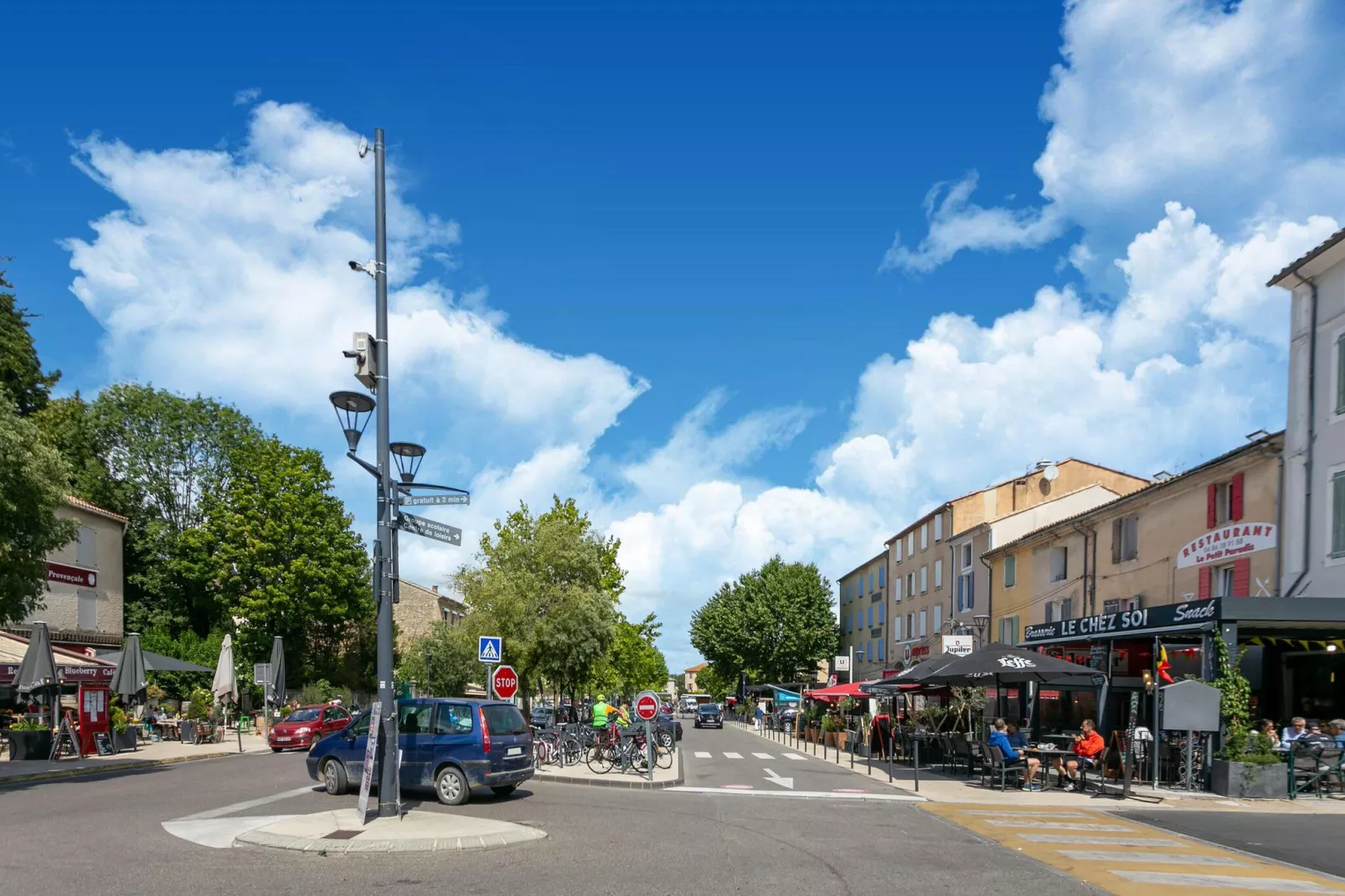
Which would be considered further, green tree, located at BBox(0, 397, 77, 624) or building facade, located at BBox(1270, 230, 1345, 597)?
building facade, located at BBox(1270, 230, 1345, 597)

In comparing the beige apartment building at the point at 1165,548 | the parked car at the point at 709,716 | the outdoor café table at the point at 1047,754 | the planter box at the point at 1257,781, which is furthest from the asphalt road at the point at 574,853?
the parked car at the point at 709,716

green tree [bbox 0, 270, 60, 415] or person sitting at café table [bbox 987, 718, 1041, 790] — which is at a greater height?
green tree [bbox 0, 270, 60, 415]

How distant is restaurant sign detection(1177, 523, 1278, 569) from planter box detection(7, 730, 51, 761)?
27.2 metres

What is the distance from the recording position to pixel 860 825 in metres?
13.2

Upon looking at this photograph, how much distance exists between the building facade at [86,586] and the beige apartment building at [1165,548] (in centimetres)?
3157

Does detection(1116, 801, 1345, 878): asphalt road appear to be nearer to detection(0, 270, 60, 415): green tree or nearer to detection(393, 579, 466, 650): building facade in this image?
detection(0, 270, 60, 415): green tree

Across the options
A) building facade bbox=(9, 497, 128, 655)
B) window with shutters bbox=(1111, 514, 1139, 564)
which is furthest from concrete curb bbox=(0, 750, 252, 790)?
window with shutters bbox=(1111, 514, 1139, 564)

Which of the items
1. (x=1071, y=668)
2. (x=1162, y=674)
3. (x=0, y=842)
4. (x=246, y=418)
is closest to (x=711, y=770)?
(x=1071, y=668)

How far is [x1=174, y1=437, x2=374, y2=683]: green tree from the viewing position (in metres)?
45.0

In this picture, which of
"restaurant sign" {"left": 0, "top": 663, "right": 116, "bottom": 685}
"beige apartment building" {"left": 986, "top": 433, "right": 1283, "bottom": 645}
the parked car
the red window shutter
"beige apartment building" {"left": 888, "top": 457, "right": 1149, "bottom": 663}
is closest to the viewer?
"beige apartment building" {"left": 986, "top": 433, "right": 1283, "bottom": 645}

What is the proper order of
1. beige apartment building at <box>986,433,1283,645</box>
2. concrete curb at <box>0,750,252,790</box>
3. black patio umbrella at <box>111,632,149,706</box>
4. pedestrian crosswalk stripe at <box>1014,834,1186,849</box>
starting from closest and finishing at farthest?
pedestrian crosswalk stripe at <box>1014,834,1186,849</box> < concrete curb at <box>0,750,252,790</box> < beige apartment building at <box>986,433,1283,645</box> < black patio umbrella at <box>111,632,149,706</box>

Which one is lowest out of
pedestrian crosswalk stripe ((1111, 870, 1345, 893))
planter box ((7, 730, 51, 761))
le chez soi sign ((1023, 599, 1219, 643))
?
planter box ((7, 730, 51, 761))

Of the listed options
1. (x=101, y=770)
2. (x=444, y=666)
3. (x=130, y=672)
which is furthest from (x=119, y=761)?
(x=444, y=666)

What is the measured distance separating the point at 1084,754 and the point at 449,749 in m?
11.4
